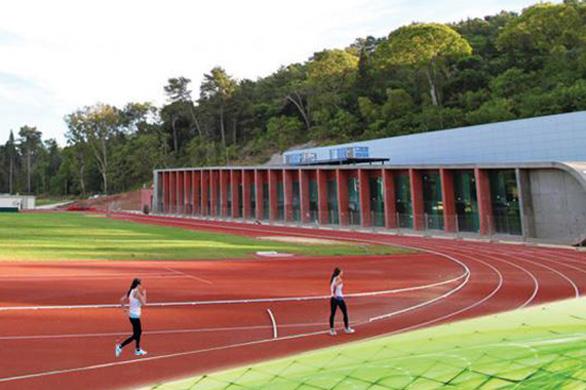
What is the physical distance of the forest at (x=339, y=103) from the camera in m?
55.2

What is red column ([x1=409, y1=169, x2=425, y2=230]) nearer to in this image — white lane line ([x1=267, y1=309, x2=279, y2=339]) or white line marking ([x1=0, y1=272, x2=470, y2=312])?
white line marking ([x1=0, y1=272, x2=470, y2=312])

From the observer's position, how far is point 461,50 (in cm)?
6078

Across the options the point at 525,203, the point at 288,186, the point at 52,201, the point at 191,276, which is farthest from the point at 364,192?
the point at 52,201

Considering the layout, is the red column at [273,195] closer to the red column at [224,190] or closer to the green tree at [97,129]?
the red column at [224,190]

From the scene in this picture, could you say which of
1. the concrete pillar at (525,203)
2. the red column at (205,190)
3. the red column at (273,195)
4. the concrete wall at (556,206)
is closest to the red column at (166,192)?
the red column at (205,190)

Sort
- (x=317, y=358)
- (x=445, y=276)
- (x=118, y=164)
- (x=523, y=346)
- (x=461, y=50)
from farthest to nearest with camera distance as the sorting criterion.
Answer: (x=118, y=164)
(x=461, y=50)
(x=445, y=276)
(x=317, y=358)
(x=523, y=346)

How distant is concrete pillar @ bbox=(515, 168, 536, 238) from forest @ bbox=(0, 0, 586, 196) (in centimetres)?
1730

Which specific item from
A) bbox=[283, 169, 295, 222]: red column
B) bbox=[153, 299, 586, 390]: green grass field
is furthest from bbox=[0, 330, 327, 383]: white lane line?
bbox=[283, 169, 295, 222]: red column

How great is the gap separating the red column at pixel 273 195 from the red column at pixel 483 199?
24297 mm

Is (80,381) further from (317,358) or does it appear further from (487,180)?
(487,180)

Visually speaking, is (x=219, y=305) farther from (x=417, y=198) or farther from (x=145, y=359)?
(x=417, y=198)

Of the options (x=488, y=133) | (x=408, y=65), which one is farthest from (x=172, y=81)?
(x=488, y=133)

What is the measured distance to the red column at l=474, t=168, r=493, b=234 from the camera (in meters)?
34.0

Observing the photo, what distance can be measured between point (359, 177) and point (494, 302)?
3008cm
